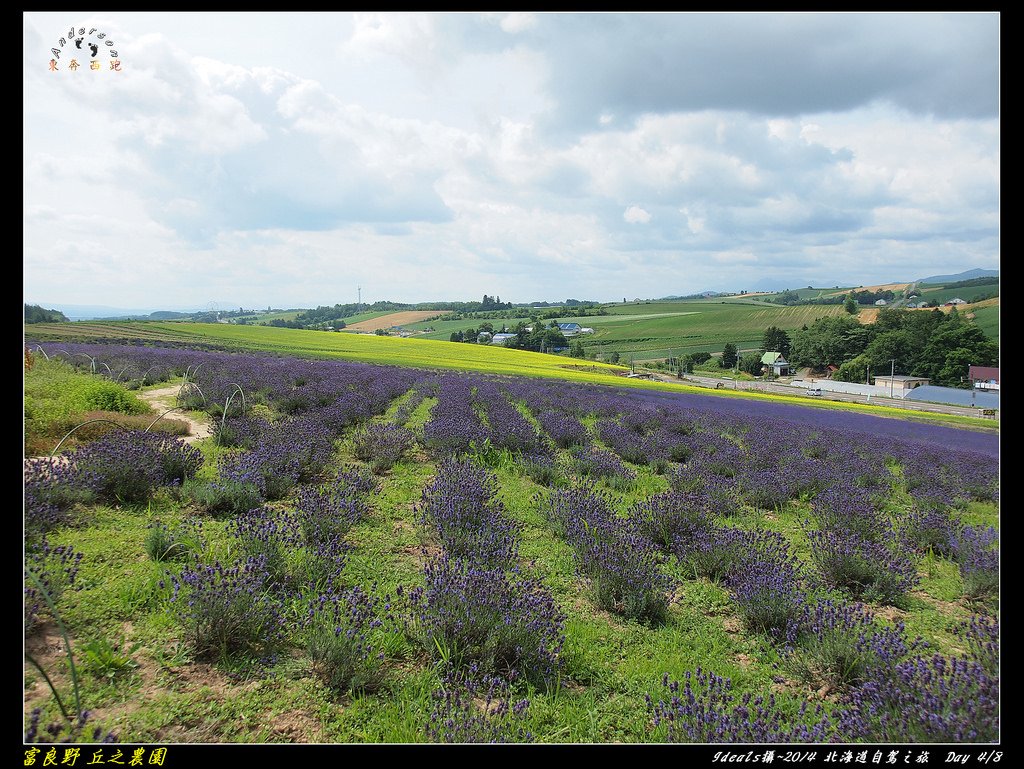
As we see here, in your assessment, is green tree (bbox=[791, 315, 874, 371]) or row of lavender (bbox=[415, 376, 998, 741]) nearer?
row of lavender (bbox=[415, 376, 998, 741])

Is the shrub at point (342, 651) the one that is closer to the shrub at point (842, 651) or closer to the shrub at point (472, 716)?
the shrub at point (472, 716)

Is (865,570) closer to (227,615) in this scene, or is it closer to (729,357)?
(227,615)

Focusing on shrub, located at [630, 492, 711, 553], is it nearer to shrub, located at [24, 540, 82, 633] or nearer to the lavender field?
the lavender field

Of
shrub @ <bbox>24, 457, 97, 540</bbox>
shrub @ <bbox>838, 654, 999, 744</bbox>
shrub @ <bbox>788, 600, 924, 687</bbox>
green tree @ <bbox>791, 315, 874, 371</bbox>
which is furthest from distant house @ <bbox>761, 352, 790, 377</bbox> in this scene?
shrub @ <bbox>24, 457, 97, 540</bbox>

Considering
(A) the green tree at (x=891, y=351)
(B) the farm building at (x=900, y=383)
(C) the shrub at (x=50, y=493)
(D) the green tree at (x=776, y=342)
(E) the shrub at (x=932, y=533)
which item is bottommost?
(E) the shrub at (x=932, y=533)

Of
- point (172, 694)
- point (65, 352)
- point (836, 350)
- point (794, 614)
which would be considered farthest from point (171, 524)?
point (836, 350)

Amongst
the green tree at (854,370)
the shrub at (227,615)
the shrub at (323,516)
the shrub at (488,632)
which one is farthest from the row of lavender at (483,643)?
the green tree at (854,370)

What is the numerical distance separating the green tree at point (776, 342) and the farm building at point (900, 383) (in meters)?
→ 28.4

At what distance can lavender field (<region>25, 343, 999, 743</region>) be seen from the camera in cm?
206

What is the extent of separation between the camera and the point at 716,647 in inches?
117

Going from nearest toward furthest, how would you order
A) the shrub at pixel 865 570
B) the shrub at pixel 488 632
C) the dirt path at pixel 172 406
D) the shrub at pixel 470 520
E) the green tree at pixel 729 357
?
the shrub at pixel 488 632 → the shrub at pixel 470 520 → the shrub at pixel 865 570 → the dirt path at pixel 172 406 → the green tree at pixel 729 357

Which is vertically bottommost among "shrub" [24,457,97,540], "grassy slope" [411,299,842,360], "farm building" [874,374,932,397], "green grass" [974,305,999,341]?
"shrub" [24,457,97,540]

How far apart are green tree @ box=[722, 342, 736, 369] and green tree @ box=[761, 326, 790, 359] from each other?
139 inches

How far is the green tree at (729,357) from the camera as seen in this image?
2255 inches
